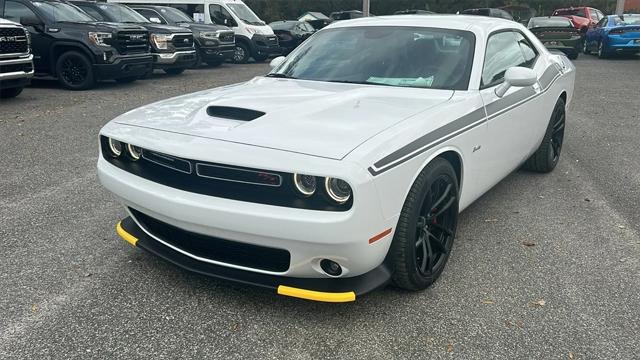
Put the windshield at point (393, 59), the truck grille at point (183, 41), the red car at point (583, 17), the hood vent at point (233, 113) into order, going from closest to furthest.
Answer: the hood vent at point (233, 113)
the windshield at point (393, 59)
the truck grille at point (183, 41)
the red car at point (583, 17)

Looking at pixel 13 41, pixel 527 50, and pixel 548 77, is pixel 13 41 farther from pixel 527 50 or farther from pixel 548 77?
pixel 548 77

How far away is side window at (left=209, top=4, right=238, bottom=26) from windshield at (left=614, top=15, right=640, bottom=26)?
12148 millimetres

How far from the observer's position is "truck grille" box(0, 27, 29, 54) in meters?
8.45

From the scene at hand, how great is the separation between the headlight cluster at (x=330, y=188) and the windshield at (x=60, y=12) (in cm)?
985

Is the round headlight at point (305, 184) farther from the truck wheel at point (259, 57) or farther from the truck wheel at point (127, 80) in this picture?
the truck wheel at point (259, 57)

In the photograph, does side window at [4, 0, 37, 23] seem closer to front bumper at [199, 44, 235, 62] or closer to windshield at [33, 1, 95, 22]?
windshield at [33, 1, 95, 22]

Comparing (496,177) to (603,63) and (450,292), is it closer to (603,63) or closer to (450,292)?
(450,292)

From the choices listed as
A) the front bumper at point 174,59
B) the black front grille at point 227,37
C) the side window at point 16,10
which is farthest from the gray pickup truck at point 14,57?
the black front grille at point 227,37

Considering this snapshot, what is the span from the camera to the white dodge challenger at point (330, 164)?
2494 millimetres

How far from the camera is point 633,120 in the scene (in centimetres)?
809

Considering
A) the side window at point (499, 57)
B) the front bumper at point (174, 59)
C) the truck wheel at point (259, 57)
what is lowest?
the truck wheel at point (259, 57)

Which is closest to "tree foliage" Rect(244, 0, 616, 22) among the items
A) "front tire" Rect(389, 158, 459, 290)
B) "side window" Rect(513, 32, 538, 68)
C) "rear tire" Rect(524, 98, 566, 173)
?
"rear tire" Rect(524, 98, 566, 173)

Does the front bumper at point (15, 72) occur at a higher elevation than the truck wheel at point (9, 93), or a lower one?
higher

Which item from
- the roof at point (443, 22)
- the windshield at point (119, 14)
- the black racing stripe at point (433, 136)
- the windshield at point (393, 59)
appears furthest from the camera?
the windshield at point (119, 14)
